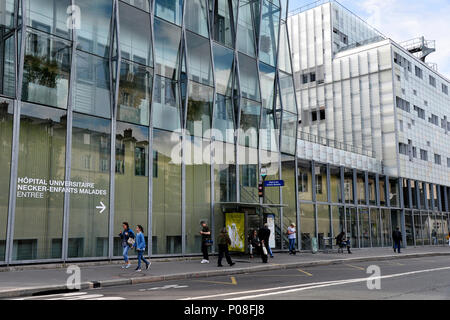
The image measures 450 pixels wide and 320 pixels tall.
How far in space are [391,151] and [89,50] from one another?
2890 centimetres

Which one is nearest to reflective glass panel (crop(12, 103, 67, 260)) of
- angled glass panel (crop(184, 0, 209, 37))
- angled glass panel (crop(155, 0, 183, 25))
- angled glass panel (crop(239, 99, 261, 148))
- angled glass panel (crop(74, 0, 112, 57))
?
angled glass panel (crop(74, 0, 112, 57))

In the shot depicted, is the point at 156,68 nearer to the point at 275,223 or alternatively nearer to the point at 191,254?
the point at 191,254

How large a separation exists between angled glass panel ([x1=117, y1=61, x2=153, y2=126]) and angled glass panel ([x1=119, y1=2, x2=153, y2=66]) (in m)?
0.45

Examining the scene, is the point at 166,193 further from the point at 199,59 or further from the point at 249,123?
the point at 199,59

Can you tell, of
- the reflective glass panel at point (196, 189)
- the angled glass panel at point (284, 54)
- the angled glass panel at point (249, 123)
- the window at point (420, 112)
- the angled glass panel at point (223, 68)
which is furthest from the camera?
the window at point (420, 112)

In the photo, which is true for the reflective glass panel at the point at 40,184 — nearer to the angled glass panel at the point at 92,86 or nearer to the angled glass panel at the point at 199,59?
the angled glass panel at the point at 92,86

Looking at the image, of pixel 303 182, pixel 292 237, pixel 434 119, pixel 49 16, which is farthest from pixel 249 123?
pixel 434 119

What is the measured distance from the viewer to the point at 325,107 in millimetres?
43469

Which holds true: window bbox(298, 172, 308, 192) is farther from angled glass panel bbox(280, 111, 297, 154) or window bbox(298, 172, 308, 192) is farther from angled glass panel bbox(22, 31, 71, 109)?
angled glass panel bbox(22, 31, 71, 109)

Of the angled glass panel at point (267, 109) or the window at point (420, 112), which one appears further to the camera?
the window at point (420, 112)

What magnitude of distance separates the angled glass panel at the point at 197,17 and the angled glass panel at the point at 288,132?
7240 mm

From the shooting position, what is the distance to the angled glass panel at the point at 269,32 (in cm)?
2656

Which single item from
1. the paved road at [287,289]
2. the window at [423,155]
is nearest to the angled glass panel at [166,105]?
the paved road at [287,289]
